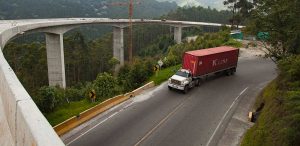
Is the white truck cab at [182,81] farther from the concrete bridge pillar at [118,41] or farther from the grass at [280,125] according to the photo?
the concrete bridge pillar at [118,41]

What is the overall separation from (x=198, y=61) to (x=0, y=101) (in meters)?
21.1

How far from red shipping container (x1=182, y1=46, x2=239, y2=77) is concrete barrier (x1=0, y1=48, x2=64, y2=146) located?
816 inches

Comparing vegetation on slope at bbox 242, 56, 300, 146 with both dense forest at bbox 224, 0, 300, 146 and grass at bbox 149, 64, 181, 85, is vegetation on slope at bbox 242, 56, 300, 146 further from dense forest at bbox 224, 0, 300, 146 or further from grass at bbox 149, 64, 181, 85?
Result: grass at bbox 149, 64, 181, 85

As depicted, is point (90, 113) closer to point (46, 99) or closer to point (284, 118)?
point (46, 99)

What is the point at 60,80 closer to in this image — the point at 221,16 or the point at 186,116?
the point at 186,116

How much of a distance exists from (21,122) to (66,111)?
59.1ft

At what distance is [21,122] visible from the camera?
289 inches

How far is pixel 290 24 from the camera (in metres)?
24.6

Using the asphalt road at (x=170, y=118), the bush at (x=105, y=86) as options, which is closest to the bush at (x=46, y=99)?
the asphalt road at (x=170, y=118)

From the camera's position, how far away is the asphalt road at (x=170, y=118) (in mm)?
19766

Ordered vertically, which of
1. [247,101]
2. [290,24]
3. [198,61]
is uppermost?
[290,24]

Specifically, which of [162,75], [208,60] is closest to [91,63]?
[162,75]

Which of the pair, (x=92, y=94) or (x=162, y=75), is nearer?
(x=92, y=94)

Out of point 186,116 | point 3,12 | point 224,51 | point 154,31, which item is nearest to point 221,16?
point 154,31
